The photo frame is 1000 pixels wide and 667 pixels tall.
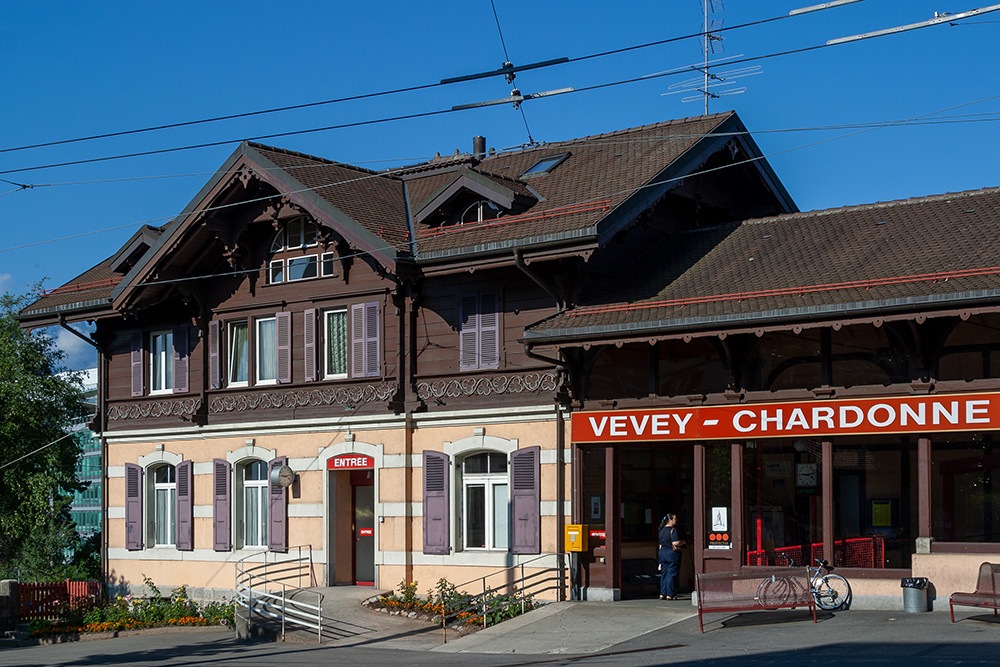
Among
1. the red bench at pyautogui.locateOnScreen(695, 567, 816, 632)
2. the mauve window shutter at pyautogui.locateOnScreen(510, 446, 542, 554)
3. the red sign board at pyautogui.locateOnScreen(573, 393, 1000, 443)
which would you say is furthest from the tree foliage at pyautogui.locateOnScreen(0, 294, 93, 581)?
the red bench at pyautogui.locateOnScreen(695, 567, 816, 632)

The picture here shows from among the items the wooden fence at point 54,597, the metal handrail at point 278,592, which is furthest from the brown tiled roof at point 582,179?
the wooden fence at point 54,597

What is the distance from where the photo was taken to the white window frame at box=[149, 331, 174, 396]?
94.8 feet

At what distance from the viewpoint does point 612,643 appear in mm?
17781

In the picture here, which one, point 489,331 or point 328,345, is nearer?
point 489,331

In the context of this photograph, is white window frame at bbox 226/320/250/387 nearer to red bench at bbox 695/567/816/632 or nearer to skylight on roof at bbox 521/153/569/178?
skylight on roof at bbox 521/153/569/178

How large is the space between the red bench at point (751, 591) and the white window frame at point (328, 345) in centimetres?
999

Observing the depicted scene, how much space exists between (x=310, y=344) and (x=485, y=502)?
17.3 feet

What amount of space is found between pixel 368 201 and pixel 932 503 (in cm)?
1277

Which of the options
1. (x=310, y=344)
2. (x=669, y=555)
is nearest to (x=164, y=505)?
(x=310, y=344)

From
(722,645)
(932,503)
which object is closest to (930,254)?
(932,503)

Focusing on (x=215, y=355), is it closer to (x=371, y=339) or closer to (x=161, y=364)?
(x=161, y=364)

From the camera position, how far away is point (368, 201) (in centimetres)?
2609

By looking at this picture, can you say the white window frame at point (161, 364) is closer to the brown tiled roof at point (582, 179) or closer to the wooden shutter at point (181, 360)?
the wooden shutter at point (181, 360)

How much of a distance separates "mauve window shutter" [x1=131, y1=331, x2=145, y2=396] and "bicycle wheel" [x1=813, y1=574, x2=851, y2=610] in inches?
666
